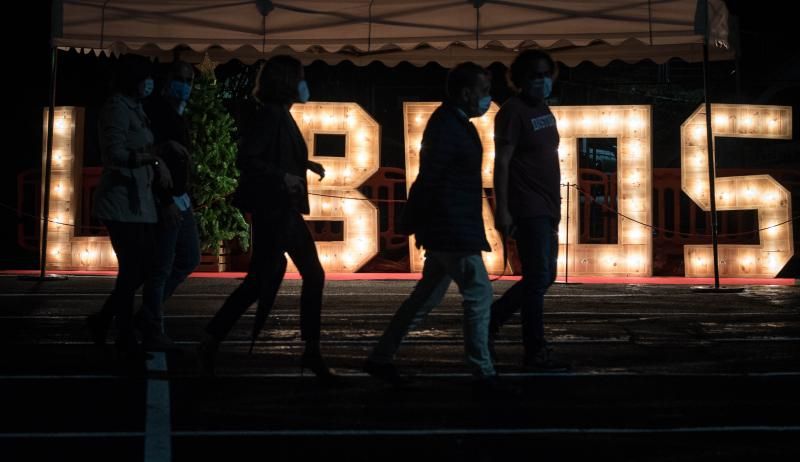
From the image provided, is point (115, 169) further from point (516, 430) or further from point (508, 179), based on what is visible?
point (516, 430)

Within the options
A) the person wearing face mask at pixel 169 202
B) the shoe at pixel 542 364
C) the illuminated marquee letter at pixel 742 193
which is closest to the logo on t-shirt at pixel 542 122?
the shoe at pixel 542 364

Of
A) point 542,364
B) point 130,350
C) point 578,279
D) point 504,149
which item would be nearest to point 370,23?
point 578,279

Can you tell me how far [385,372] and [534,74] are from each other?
2.06 metres

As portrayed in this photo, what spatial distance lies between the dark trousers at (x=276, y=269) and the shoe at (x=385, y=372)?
0.34 m

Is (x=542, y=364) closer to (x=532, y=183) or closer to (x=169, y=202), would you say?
(x=532, y=183)

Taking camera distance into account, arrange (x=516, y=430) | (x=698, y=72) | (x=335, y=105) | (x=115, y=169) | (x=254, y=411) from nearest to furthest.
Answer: (x=516, y=430), (x=254, y=411), (x=115, y=169), (x=335, y=105), (x=698, y=72)

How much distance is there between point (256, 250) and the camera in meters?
7.22

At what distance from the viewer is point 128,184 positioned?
7.71 meters

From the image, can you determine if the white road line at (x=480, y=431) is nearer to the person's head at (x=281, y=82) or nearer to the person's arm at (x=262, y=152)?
the person's arm at (x=262, y=152)

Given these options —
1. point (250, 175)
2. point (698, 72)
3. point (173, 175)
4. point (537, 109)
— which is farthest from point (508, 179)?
point (698, 72)

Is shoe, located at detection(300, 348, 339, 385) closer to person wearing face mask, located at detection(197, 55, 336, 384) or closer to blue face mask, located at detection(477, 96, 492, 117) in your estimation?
person wearing face mask, located at detection(197, 55, 336, 384)

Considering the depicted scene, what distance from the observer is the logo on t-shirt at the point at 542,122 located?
7.80m

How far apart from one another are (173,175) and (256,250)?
3.97ft

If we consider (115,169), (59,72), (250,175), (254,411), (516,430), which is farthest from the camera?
(59,72)
